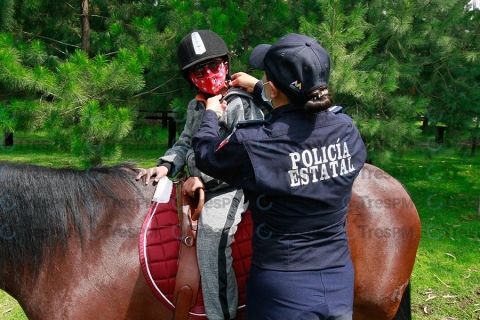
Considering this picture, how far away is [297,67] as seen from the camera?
1.34 m

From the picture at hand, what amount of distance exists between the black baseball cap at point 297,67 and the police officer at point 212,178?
476 millimetres

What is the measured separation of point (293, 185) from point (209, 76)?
0.98 metres

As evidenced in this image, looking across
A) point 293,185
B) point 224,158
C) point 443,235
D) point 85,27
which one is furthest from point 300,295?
point 85,27

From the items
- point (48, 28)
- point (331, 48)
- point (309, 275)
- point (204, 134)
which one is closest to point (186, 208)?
point (204, 134)

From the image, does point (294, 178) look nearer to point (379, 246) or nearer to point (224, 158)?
point (224, 158)

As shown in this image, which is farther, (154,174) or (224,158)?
(154,174)

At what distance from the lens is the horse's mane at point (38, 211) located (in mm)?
1825

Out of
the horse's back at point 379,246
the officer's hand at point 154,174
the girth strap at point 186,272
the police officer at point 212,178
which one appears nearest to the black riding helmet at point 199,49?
the police officer at point 212,178

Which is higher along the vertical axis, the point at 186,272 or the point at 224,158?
the point at 224,158

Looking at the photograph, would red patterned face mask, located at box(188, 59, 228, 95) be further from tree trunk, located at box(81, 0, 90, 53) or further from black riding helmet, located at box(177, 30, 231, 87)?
tree trunk, located at box(81, 0, 90, 53)

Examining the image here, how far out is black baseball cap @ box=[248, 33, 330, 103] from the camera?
1.35 m

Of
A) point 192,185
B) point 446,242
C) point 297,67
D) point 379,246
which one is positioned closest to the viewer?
point 297,67

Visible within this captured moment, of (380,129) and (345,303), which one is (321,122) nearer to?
(345,303)

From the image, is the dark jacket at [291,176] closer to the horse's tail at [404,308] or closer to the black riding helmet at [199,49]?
the black riding helmet at [199,49]
